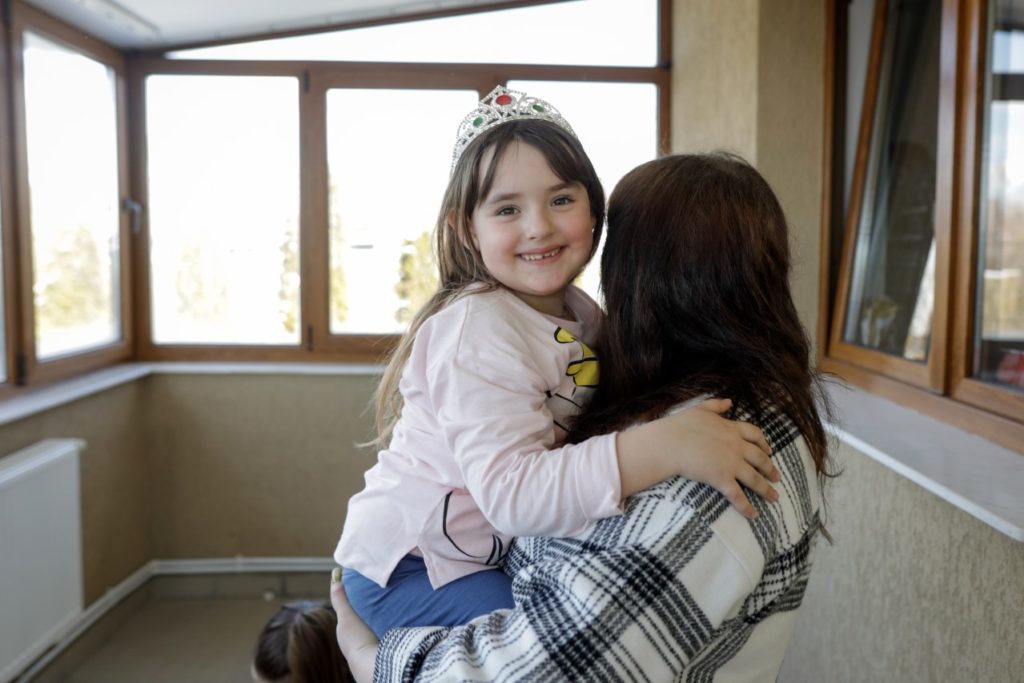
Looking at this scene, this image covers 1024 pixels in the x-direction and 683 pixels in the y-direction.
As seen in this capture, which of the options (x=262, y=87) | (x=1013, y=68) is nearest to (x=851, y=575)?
(x=1013, y=68)

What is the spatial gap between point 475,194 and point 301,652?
1418 millimetres

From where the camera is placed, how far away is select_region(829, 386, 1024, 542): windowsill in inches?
51.5

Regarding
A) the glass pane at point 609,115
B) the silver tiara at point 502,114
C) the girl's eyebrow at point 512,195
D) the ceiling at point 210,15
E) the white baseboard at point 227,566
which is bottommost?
the white baseboard at point 227,566

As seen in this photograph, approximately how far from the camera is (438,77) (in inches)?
154

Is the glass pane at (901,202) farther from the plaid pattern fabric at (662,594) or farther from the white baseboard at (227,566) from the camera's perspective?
the white baseboard at (227,566)

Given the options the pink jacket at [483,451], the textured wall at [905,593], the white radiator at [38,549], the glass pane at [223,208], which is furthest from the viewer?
the glass pane at [223,208]

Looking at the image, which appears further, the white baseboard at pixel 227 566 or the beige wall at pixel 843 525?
the white baseboard at pixel 227 566

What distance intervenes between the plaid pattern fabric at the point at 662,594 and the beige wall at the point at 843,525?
668 mm

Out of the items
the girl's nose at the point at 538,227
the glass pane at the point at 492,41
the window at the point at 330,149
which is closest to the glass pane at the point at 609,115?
the window at the point at 330,149

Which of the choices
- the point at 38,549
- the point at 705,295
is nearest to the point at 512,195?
the point at 705,295

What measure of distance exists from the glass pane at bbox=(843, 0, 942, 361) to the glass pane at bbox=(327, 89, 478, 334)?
1.94m

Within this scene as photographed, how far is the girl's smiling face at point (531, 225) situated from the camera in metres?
1.13

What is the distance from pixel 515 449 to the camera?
944 millimetres

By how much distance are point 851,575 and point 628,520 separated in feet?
5.17
